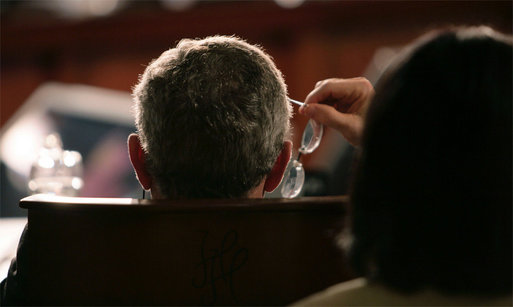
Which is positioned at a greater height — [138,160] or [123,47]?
[123,47]

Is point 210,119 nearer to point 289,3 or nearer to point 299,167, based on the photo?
point 299,167

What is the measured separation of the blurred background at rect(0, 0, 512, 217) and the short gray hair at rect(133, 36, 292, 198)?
2.45 metres

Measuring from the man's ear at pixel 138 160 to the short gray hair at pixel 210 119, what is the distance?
0.08ft

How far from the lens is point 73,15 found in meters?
4.54

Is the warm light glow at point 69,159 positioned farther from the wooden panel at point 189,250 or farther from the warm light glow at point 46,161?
the wooden panel at point 189,250

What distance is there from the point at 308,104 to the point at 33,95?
4.33 meters

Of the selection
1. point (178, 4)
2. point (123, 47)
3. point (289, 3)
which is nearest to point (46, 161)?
point (178, 4)

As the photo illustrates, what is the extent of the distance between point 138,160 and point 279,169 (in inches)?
9.5

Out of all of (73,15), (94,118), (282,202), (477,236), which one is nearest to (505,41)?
(477,236)

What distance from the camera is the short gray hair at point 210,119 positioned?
2.88 ft

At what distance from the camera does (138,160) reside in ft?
3.19

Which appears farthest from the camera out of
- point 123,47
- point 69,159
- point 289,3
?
point 123,47

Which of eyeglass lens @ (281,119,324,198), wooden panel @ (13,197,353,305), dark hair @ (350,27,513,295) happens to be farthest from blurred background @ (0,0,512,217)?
dark hair @ (350,27,513,295)

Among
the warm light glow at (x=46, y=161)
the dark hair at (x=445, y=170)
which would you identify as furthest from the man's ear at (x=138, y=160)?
the warm light glow at (x=46, y=161)
